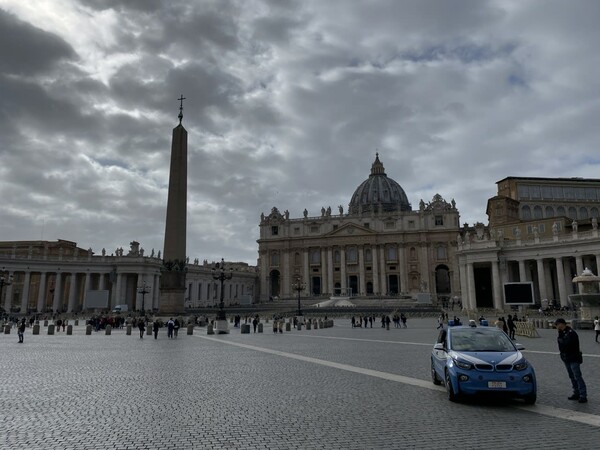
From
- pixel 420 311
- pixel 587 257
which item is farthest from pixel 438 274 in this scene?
pixel 587 257

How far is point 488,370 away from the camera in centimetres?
780

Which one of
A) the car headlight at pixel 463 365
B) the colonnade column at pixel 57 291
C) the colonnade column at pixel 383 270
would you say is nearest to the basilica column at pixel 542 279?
the car headlight at pixel 463 365

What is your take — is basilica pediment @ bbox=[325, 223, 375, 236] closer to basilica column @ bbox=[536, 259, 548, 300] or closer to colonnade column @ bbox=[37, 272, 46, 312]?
basilica column @ bbox=[536, 259, 548, 300]

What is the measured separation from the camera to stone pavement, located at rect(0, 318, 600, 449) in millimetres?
5910

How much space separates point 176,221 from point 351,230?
68.3 m

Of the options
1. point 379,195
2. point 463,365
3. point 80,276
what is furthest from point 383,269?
point 463,365

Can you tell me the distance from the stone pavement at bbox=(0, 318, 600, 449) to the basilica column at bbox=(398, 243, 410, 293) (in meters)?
79.5

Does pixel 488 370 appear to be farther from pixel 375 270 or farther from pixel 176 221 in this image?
pixel 375 270

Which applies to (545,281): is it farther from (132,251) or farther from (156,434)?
(132,251)

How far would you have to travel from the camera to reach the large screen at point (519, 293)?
35.2 metres

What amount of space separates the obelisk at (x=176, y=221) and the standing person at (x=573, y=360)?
25845mm

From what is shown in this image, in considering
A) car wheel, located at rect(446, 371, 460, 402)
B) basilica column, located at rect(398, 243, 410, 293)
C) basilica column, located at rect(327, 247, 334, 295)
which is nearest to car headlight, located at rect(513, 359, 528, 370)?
car wheel, located at rect(446, 371, 460, 402)

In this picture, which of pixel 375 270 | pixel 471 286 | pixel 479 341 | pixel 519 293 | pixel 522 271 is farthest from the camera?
pixel 375 270

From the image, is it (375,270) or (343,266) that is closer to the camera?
(375,270)
